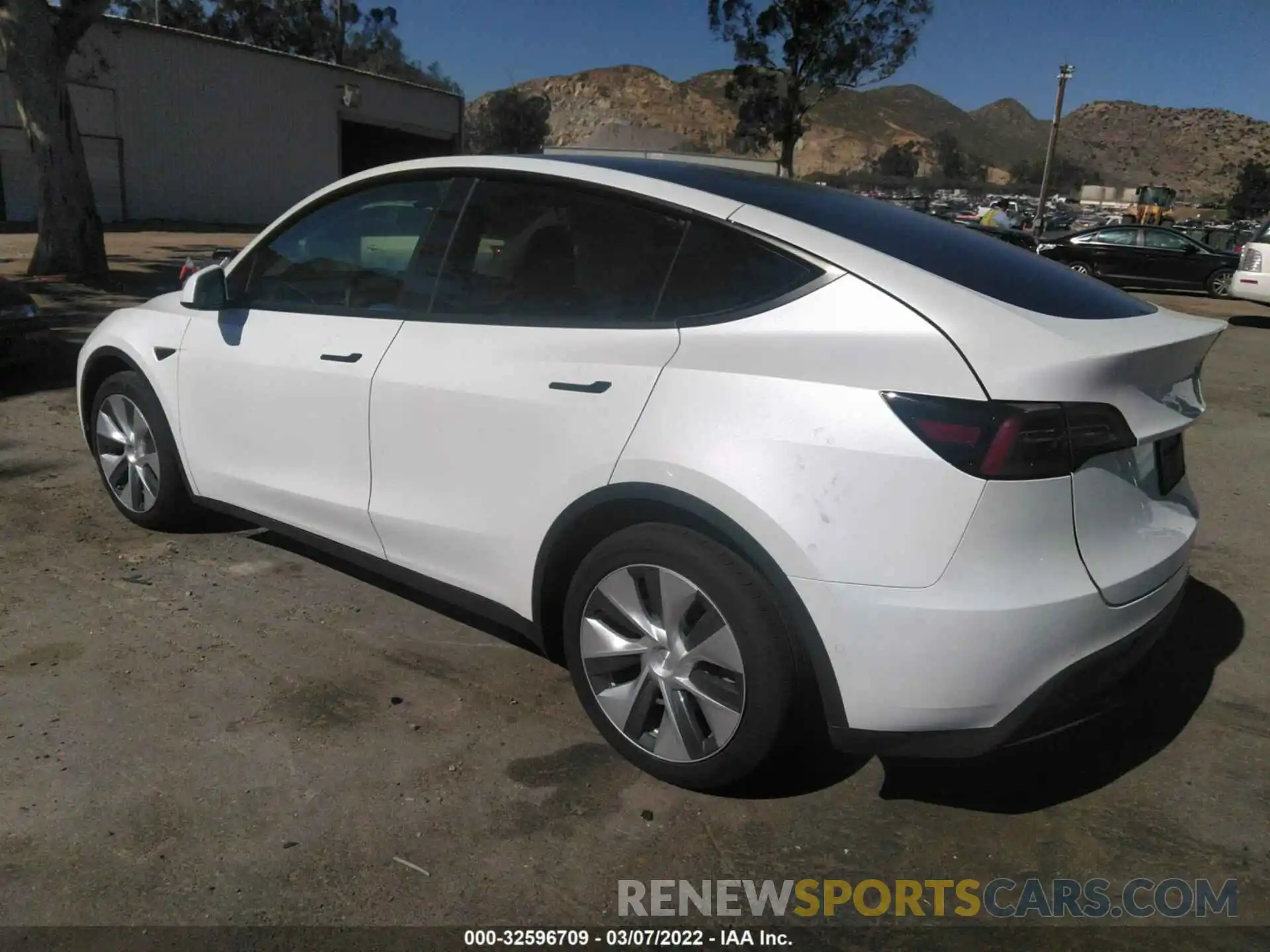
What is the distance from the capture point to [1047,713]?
237 centimetres

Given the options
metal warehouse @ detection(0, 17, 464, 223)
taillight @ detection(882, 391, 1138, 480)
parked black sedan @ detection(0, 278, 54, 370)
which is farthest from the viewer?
metal warehouse @ detection(0, 17, 464, 223)

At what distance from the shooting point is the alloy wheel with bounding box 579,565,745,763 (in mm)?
2594

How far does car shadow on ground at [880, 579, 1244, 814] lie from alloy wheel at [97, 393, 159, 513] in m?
3.31

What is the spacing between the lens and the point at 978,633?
Answer: 226cm

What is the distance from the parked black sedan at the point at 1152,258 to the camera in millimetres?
20891

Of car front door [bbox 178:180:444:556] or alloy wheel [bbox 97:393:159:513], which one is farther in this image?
alloy wheel [bbox 97:393:159:513]

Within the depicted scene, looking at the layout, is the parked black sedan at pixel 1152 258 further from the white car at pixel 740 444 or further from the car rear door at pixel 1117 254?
the white car at pixel 740 444

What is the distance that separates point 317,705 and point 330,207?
74.3 inches

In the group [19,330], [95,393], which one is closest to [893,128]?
[19,330]

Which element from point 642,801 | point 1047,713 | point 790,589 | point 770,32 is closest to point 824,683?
point 790,589

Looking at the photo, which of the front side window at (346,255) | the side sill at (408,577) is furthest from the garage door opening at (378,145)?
the side sill at (408,577)

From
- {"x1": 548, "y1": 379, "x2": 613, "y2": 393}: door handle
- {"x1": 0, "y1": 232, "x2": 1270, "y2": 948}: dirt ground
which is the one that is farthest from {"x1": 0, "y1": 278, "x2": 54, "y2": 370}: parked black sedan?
A: {"x1": 548, "y1": 379, "x2": 613, "y2": 393}: door handle

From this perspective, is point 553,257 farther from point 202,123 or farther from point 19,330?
point 202,123

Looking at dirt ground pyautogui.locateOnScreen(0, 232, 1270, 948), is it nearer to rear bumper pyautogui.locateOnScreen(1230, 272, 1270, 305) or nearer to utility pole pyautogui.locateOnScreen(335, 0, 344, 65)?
rear bumper pyautogui.locateOnScreen(1230, 272, 1270, 305)
